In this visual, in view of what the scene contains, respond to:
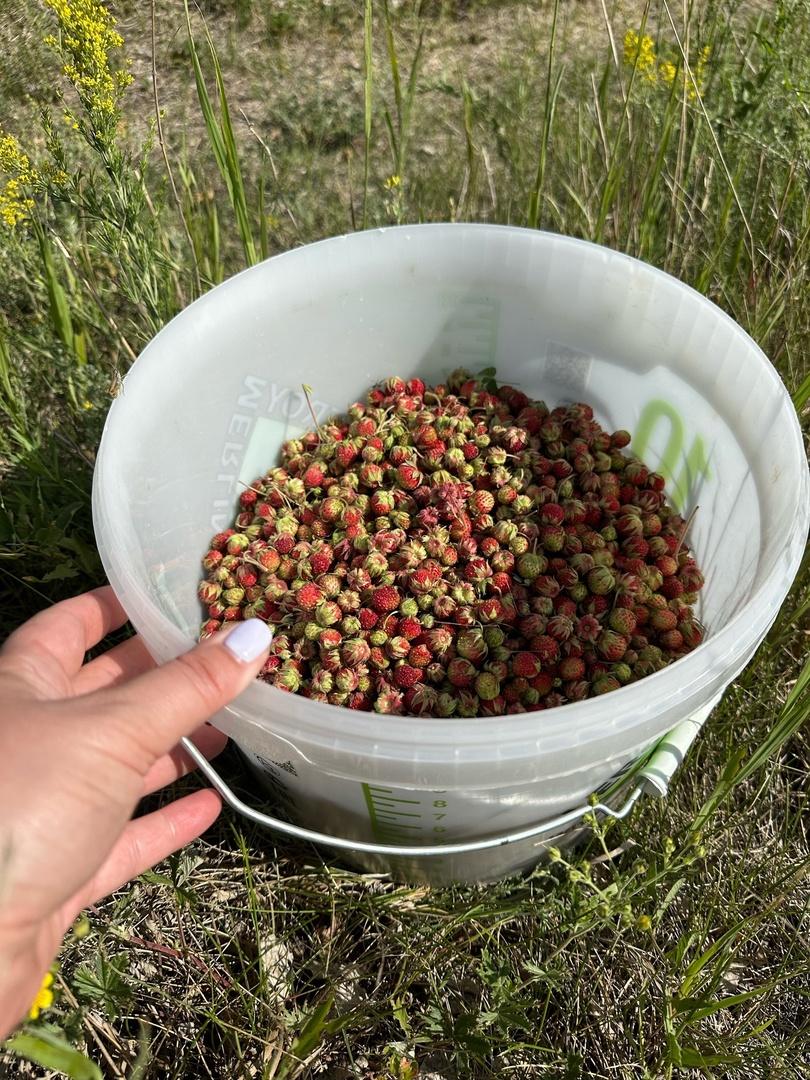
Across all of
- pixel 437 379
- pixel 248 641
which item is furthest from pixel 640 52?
pixel 248 641

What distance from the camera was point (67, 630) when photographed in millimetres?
1210

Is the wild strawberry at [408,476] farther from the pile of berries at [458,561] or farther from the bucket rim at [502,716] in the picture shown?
the bucket rim at [502,716]

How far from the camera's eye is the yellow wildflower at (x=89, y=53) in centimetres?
117

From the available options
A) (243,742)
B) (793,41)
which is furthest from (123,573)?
(793,41)

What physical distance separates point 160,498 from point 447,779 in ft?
2.26

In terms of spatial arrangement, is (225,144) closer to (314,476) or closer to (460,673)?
(314,476)

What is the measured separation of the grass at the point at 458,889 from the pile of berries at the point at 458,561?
259mm

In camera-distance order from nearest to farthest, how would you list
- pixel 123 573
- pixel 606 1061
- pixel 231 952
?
pixel 123 573 → pixel 606 1061 → pixel 231 952

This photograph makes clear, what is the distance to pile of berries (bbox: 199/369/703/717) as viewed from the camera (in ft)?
4.34

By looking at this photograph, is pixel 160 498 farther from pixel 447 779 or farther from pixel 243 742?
pixel 447 779

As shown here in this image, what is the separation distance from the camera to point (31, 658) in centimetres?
110

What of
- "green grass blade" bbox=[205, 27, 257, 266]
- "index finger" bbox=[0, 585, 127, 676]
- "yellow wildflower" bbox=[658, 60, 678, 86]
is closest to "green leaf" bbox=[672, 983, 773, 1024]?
"index finger" bbox=[0, 585, 127, 676]

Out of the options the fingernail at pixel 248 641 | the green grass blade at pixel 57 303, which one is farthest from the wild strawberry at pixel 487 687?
the green grass blade at pixel 57 303

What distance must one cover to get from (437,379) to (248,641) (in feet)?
3.25
